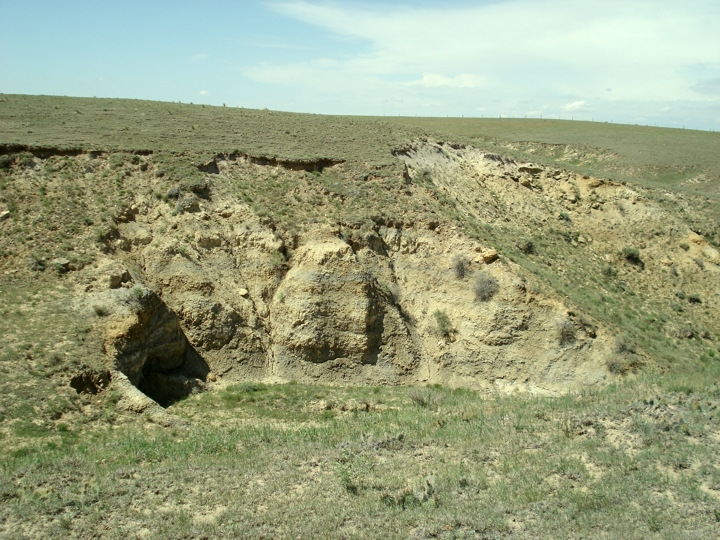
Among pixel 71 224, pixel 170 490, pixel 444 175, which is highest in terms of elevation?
pixel 444 175

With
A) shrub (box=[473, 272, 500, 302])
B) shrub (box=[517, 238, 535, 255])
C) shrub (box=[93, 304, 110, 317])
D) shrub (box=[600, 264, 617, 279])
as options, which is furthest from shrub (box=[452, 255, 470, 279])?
shrub (box=[93, 304, 110, 317])

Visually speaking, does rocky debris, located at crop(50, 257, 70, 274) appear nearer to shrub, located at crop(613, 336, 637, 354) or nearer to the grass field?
the grass field

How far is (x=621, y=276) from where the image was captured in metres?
28.1

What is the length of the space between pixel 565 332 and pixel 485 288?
3.24m

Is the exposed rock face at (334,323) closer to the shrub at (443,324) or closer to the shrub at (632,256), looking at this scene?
the shrub at (443,324)

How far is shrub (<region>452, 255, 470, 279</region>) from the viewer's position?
2325 centimetres

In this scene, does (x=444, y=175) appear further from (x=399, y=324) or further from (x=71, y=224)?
(x=71, y=224)

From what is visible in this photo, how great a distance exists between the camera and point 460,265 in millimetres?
23344

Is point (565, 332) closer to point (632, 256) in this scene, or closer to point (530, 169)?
point (632, 256)

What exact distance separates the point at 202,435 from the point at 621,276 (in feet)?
69.8

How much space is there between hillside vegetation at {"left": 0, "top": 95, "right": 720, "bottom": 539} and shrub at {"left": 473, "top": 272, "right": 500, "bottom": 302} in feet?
0.25

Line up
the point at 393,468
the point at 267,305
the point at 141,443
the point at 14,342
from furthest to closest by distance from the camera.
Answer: the point at 267,305 → the point at 14,342 → the point at 141,443 → the point at 393,468

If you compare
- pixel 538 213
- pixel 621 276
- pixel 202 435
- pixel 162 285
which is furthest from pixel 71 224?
pixel 621 276

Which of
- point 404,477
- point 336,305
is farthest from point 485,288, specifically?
point 404,477
